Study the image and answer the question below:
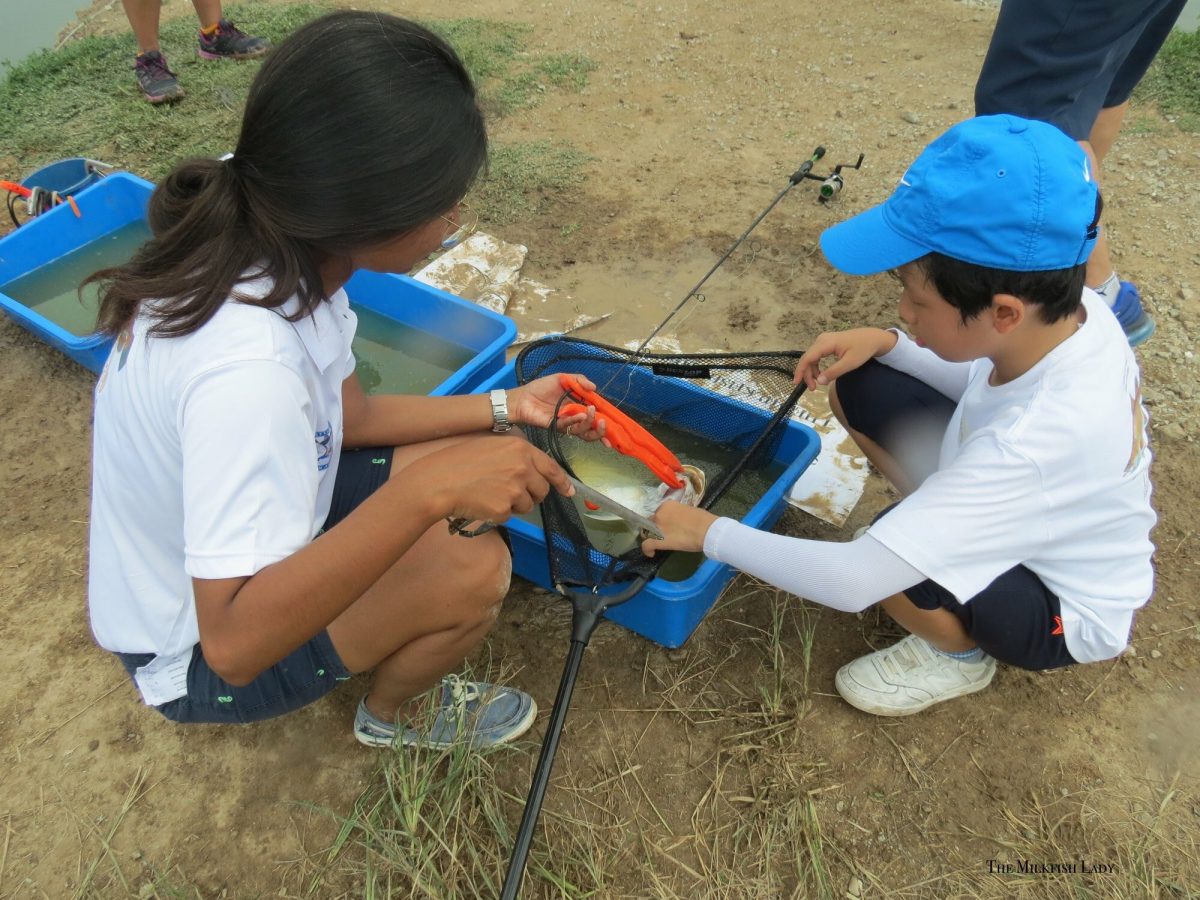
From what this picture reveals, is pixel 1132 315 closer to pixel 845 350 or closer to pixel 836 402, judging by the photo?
pixel 836 402

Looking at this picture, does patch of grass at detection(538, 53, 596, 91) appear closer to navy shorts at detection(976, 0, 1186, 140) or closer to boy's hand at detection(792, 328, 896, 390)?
navy shorts at detection(976, 0, 1186, 140)

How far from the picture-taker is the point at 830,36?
15.8ft

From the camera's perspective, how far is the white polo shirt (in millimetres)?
1207

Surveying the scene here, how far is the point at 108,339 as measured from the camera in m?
2.52

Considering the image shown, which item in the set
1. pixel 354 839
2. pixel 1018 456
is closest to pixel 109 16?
pixel 354 839

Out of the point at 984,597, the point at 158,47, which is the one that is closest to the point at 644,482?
the point at 984,597

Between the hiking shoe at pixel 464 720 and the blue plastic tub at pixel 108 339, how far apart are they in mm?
874

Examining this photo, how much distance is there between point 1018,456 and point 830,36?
417 cm

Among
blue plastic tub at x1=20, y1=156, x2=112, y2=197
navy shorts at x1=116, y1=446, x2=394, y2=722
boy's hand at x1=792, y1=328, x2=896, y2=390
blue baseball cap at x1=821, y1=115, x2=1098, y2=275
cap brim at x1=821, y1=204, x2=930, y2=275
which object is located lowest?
blue plastic tub at x1=20, y1=156, x2=112, y2=197

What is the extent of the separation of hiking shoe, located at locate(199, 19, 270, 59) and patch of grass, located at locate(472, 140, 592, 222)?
5.50ft

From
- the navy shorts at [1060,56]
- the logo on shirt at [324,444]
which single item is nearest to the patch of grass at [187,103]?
the navy shorts at [1060,56]

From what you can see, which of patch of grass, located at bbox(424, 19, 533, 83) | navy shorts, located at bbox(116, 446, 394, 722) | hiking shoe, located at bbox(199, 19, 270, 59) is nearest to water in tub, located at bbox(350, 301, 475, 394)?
navy shorts, located at bbox(116, 446, 394, 722)

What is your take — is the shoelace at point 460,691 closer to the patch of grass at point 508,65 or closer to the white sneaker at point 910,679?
the white sneaker at point 910,679

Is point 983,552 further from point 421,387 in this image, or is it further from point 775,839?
point 421,387
